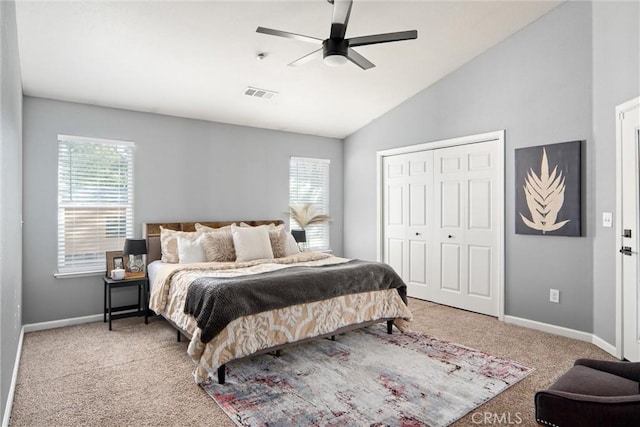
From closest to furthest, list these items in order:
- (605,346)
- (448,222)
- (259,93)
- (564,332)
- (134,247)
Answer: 1. (605,346)
2. (564,332)
3. (134,247)
4. (259,93)
5. (448,222)

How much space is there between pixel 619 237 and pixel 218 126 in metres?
4.67

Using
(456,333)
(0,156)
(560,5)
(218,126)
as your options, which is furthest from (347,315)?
(560,5)

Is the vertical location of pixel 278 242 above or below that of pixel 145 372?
above

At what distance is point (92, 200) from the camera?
4387 millimetres

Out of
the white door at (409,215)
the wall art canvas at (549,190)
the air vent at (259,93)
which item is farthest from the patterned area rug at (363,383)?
the air vent at (259,93)

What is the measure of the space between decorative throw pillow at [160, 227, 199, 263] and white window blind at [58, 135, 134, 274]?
458mm

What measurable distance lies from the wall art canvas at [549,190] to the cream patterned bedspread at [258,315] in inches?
67.9

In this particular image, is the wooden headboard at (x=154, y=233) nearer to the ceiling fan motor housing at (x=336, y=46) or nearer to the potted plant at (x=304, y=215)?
the potted plant at (x=304, y=215)

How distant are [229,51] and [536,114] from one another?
3266mm

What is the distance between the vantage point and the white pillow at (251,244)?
171 inches

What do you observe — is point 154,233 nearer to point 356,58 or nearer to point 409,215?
point 356,58

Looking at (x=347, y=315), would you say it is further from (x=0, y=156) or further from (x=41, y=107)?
(x=41, y=107)

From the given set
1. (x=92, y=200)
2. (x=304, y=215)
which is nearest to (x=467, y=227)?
(x=304, y=215)

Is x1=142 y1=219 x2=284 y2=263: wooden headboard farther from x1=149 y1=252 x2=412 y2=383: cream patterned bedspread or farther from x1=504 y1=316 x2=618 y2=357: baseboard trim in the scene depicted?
x1=504 y1=316 x2=618 y2=357: baseboard trim
